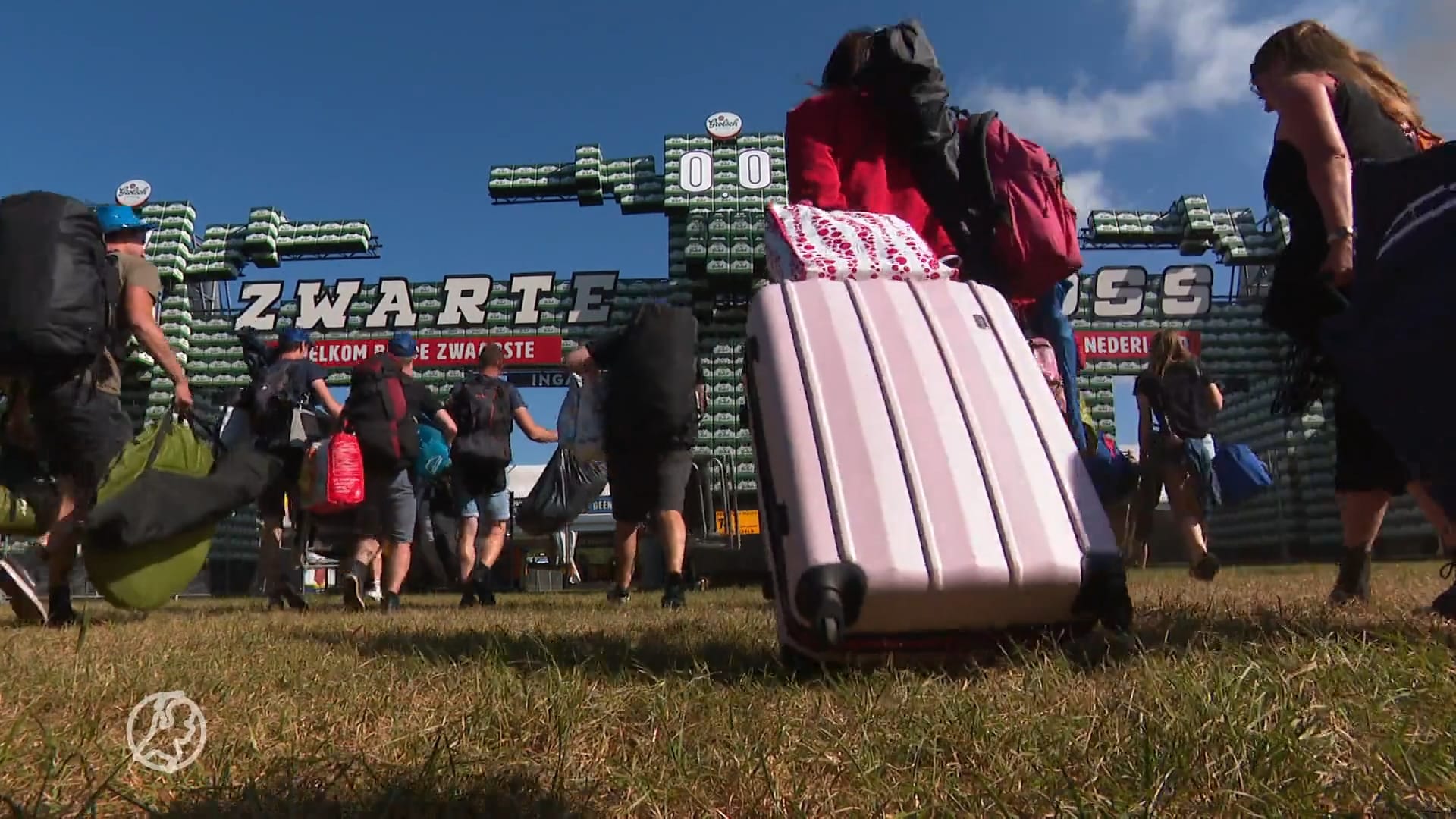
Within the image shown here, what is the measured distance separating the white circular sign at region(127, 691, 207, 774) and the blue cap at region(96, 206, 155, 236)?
3.12 meters

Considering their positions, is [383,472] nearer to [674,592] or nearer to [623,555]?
[623,555]

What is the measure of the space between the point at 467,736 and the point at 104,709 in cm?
77

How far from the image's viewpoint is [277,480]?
241 inches

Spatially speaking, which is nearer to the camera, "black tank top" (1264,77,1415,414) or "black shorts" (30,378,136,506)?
"black tank top" (1264,77,1415,414)

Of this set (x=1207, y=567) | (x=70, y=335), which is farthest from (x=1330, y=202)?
(x=70, y=335)

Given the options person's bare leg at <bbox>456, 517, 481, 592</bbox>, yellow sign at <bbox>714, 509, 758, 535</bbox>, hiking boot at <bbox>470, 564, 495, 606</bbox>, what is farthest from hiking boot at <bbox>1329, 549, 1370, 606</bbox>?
yellow sign at <bbox>714, 509, 758, 535</bbox>

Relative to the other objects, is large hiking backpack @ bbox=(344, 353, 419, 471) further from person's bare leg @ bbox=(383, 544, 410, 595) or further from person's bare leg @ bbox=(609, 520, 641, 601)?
person's bare leg @ bbox=(609, 520, 641, 601)

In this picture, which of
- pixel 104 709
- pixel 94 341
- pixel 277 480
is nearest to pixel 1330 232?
pixel 104 709

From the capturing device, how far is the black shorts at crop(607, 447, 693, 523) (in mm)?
5074

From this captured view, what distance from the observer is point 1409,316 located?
5.76 feet

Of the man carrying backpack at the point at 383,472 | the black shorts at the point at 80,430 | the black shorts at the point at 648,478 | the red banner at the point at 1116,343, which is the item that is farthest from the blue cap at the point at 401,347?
the red banner at the point at 1116,343

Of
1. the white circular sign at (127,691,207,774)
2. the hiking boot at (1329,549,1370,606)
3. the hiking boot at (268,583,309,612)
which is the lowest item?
the hiking boot at (268,583,309,612)

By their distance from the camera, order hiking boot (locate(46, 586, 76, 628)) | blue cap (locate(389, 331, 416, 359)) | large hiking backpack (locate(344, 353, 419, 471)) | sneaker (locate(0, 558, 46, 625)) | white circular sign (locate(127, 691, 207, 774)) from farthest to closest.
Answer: blue cap (locate(389, 331, 416, 359)), large hiking backpack (locate(344, 353, 419, 471)), hiking boot (locate(46, 586, 76, 628)), sneaker (locate(0, 558, 46, 625)), white circular sign (locate(127, 691, 207, 774))

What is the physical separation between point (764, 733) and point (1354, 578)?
291 centimetres
